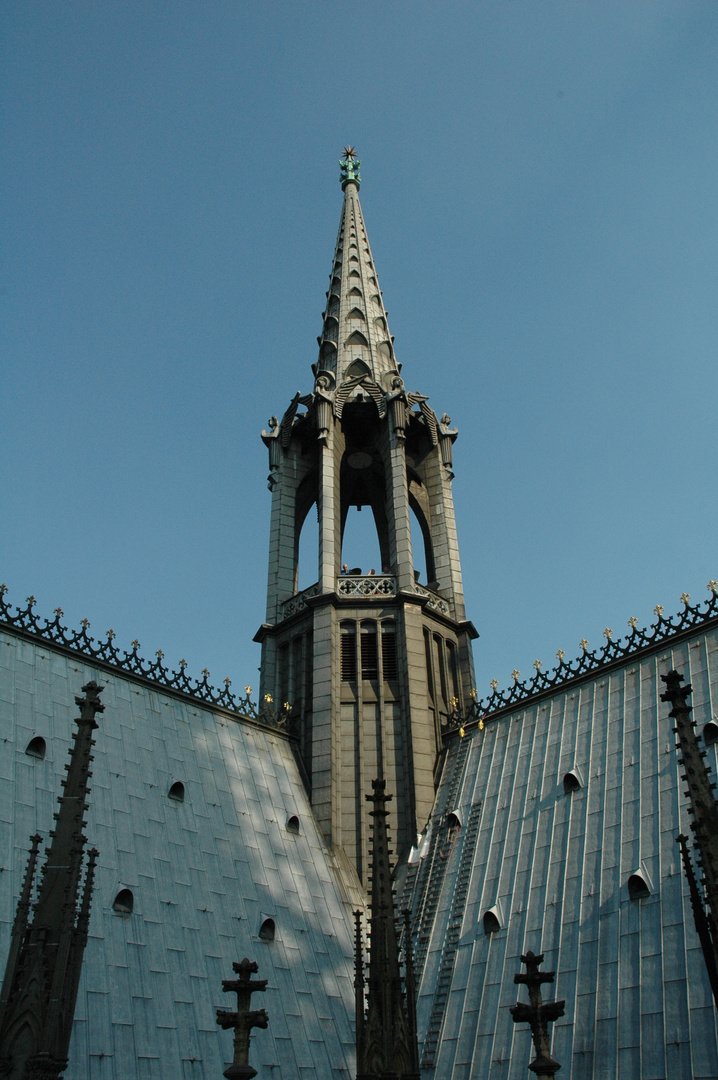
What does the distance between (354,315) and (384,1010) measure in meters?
35.7

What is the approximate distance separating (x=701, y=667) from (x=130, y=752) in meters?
16.7

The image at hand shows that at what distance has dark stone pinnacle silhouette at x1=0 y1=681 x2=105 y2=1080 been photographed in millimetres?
11703

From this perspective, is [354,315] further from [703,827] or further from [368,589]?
[703,827]

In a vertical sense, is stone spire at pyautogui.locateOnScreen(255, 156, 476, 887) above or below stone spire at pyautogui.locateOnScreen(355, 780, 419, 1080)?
above

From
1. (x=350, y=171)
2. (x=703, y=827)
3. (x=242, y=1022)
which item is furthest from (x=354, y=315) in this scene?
(x=242, y=1022)

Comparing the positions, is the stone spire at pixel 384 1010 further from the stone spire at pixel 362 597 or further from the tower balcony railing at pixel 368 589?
the tower balcony railing at pixel 368 589

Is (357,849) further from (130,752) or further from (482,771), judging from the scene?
(130,752)

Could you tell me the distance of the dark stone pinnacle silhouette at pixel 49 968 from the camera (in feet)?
38.4

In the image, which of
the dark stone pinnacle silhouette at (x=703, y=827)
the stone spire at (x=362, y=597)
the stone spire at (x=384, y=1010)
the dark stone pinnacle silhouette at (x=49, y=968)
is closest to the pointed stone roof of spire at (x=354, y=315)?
the stone spire at (x=362, y=597)

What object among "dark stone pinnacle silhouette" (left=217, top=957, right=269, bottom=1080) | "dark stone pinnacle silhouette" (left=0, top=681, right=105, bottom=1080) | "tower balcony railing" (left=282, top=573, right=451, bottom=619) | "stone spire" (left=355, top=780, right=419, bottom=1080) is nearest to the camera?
"dark stone pinnacle silhouette" (left=0, top=681, right=105, bottom=1080)

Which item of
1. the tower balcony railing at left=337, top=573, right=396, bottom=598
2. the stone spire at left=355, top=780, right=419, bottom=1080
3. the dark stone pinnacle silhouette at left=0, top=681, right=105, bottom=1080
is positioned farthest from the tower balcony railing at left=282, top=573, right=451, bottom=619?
the dark stone pinnacle silhouette at left=0, top=681, right=105, bottom=1080

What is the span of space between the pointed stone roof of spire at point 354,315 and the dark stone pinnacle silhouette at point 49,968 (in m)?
32.2

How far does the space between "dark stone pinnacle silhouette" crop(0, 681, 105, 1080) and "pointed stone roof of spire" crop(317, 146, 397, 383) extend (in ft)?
106

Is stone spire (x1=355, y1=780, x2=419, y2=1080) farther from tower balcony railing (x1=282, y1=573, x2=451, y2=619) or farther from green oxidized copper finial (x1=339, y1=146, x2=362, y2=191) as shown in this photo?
green oxidized copper finial (x1=339, y1=146, x2=362, y2=191)
